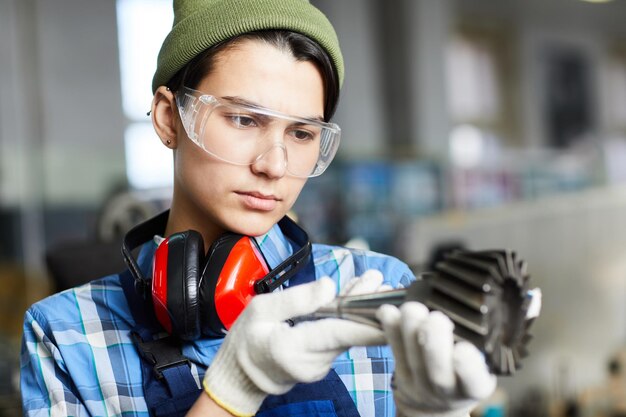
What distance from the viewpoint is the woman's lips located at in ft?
4.04

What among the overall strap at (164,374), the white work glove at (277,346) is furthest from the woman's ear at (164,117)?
the white work glove at (277,346)

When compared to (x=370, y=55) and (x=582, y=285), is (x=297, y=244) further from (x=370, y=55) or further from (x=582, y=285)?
(x=370, y=55)

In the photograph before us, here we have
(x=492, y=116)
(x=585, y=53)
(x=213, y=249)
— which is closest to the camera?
(x=213, y=249)

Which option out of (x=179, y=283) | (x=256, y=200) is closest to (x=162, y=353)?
(x=179, y=283)

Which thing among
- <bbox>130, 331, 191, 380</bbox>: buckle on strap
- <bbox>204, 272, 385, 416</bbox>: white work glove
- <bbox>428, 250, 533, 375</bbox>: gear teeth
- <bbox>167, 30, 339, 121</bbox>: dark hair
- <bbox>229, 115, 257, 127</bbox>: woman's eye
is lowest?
<bbox>130, 331, 191, 380</bbox>: buckle on strap

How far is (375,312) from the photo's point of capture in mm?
914

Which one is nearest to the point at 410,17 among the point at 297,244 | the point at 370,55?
the point at 370,55

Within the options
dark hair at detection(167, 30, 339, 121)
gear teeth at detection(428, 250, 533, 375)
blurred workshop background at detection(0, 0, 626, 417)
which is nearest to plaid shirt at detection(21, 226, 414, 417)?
dark hair at detection(167, 30, 339, 121)

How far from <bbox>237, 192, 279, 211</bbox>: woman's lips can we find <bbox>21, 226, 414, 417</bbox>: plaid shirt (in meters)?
0.09

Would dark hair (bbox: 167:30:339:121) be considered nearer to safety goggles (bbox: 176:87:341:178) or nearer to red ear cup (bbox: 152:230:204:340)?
safety goggles (bbox: 176:87:341:178)

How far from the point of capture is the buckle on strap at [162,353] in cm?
121

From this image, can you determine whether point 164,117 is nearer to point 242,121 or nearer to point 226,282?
point 242,121

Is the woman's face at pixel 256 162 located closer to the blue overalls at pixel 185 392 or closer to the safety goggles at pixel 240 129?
the safety goggles at pixel 240 129

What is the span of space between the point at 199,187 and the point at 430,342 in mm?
562
